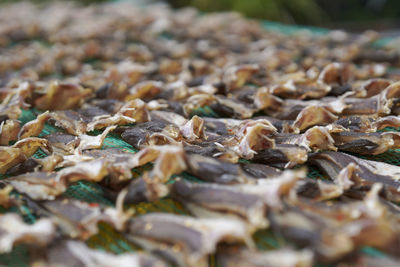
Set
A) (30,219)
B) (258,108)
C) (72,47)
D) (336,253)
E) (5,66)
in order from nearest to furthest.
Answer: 1. (336,253)
2. (30,219)
3. (258,108)
4. (5,66)
5. (72,47)

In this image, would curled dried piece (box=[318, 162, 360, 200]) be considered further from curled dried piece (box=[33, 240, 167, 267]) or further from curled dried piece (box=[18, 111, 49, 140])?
curled dried piece (box=[18, 111, 49, 140])

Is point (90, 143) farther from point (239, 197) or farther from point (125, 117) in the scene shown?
point (239, 197)

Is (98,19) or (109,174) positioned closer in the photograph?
(109,174)

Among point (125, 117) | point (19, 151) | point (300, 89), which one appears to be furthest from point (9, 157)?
point (300, 89)

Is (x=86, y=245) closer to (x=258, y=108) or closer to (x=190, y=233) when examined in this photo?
(x=190, y=233)

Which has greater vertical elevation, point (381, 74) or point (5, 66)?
point (381, 74)

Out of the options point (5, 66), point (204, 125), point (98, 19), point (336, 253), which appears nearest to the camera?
point (336, 253)

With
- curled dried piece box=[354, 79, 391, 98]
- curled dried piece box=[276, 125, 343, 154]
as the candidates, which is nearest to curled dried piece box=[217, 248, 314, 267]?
curled dried piece box=[276, 125, 343, 154]

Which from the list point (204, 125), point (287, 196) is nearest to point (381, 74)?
point (204, 125)
